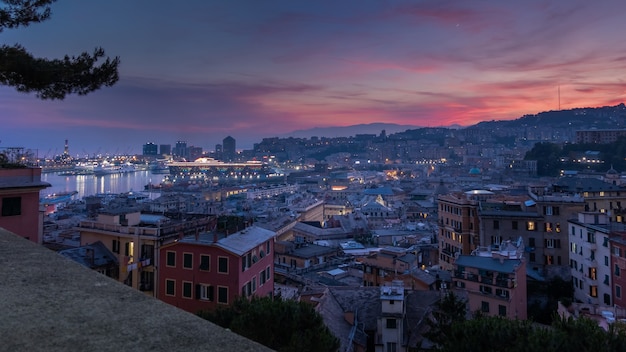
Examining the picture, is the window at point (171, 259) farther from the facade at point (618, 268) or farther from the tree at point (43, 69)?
the facade at point (618, 268)

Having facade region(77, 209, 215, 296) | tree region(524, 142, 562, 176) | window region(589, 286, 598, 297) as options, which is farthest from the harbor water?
tree region(524, 142, 562, 176)

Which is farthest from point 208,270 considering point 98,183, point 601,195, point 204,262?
point 98,183

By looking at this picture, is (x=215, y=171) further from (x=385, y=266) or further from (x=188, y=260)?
(x=188, y=260)

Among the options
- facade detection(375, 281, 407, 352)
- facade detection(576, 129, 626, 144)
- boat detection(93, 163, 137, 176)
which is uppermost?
facade detection(576, 129, 626, 144)

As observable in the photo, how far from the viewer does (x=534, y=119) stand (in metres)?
158

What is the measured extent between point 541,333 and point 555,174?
62.4 m

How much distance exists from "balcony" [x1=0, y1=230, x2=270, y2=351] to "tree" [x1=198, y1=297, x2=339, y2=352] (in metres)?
3.79

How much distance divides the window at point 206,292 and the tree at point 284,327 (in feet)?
15.8

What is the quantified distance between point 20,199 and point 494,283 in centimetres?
1179

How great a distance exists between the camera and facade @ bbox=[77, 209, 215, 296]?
38.6ft

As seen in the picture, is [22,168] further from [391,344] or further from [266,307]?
[391,344]

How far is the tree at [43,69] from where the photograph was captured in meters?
6.83

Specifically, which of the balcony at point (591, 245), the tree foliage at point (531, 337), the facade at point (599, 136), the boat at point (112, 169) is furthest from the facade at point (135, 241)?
the boat at point (112, 169)

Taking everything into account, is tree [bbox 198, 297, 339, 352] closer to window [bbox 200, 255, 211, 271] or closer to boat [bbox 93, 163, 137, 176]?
window [bbox 200, 255, 211, 271]
